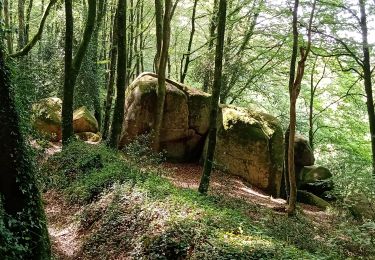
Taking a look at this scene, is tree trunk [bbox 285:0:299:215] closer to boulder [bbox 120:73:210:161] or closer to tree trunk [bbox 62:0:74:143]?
boulder [bbox 120:73:210:161]

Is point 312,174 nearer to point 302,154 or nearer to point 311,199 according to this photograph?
point 302,154

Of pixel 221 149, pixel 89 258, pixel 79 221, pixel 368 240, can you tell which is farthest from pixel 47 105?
pixel 368 240

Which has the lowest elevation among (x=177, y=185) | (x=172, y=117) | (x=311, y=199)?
(x=311, y=199)

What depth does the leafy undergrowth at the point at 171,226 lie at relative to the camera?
251 inches

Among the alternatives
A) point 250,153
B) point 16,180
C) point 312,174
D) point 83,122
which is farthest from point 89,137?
point 16,180

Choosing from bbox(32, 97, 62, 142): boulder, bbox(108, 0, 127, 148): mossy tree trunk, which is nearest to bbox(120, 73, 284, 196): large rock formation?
bbox(108, 0, 127, 148): mossy tree trunk

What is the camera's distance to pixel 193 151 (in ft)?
56.5

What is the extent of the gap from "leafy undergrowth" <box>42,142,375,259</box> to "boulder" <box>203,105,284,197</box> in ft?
13.2

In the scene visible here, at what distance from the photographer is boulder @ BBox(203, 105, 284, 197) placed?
15.9 m

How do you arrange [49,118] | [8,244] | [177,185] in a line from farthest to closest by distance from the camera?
[49,118], [177,185], [8,244]

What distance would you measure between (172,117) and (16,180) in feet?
37.3

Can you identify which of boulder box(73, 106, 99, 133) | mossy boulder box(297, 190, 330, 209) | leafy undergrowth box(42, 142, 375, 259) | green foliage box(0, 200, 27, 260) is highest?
boulder box(73, 106, 99, 133)

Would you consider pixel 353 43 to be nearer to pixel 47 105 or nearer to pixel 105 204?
pixel 105 204

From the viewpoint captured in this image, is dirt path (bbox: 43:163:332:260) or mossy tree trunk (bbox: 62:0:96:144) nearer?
dirt path (bbox: 43:163:332:260)
